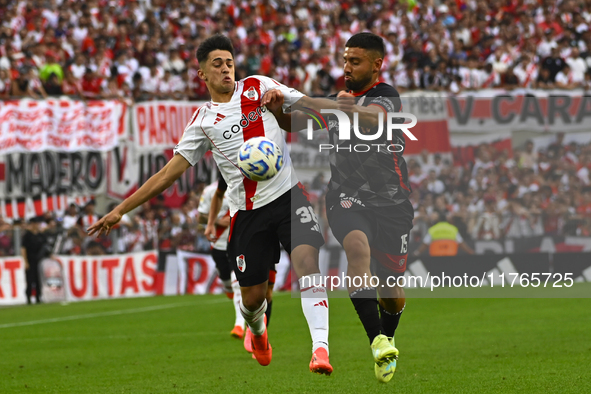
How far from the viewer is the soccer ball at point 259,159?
6.51 metres

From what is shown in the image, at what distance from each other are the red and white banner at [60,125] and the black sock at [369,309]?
14.5 meters

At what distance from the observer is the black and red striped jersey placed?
6.75 m

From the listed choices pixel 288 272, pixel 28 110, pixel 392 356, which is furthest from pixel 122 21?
pixel 392 356

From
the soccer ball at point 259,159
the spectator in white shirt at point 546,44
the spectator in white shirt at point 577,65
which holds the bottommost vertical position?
the soccer ball at point 259,159

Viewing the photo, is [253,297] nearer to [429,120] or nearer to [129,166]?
[129,166]

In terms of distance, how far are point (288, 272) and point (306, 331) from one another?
8250 mm

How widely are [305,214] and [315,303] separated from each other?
2.36ft

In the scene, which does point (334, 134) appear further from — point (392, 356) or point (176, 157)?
point (392, 356)

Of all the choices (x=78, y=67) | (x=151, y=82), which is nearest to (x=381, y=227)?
(x=78, y=67)

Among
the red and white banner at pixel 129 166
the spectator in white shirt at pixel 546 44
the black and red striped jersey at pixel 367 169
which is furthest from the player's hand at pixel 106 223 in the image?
the spectator in white shirt at pixel 546 44

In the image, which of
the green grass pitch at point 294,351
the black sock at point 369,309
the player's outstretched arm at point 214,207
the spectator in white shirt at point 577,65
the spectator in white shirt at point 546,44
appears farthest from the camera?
the spectator in white shirt at point 546,44

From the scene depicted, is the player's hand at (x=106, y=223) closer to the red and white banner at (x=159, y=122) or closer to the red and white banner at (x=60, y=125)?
the red and white banner at (x=60, y=125)

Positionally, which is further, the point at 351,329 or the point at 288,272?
the point at 288,272

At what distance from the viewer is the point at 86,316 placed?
15.9 meters
